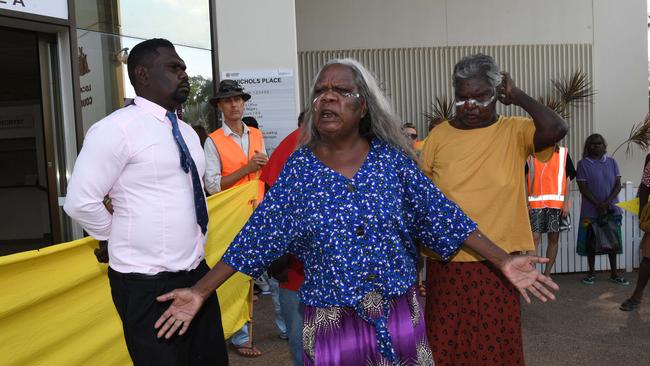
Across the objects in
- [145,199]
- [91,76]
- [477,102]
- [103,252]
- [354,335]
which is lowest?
[354,335]

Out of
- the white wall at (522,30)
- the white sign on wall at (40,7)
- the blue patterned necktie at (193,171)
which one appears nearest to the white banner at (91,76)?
the white sign on wall at (40,7)

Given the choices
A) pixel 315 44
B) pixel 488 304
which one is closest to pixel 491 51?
pixel 315 44

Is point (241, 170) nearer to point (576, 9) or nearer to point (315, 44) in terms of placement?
point (315, 44)

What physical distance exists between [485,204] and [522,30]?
9.61 metres

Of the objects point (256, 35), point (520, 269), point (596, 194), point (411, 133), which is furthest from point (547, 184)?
point (520, 269)

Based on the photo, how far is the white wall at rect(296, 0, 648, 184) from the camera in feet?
37.9

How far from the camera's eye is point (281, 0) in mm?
6824

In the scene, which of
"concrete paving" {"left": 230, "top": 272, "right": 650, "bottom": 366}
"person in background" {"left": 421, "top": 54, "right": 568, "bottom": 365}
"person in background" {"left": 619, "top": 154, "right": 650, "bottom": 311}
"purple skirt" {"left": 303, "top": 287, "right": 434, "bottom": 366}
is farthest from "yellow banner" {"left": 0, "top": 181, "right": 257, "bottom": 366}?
"person in background" {"left": 619, "top": 154, "right": 650, "bottom": 311}

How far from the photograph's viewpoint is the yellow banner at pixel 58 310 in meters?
2.93

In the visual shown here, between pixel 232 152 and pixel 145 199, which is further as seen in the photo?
pixel 232 152

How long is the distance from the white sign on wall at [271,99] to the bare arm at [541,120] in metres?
4.00

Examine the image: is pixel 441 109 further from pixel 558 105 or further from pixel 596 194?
pixel 596 194

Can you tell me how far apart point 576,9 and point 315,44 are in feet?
16.6

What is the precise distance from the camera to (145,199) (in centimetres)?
277
